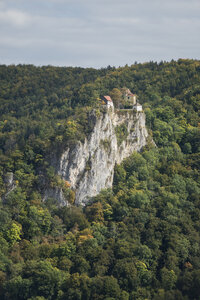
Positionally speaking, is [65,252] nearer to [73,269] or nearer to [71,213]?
[73,269]

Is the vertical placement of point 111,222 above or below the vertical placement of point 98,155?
below

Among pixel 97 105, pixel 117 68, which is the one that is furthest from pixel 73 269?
pixel 117 68

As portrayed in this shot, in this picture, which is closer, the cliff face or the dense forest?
the dense forest

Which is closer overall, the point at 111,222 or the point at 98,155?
the point at 111,222

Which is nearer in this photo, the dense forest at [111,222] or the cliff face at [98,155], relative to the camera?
the dense forest at [111,222]
